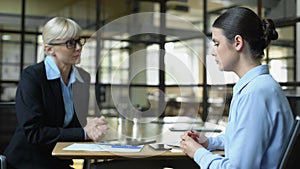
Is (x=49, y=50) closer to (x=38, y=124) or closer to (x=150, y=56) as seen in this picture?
(x=38, y=124)

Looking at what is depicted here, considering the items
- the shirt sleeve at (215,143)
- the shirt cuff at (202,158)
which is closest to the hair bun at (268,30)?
the shirt cuff at (202,158)

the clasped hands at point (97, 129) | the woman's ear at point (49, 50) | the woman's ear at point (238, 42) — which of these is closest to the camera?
the woman's ear at point (238, 42)

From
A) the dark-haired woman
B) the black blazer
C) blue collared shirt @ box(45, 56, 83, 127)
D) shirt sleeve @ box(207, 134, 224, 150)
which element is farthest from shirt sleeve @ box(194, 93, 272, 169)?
blue collared shirt @ box(45, 56, 83, 127)

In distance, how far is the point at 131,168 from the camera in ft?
6.10

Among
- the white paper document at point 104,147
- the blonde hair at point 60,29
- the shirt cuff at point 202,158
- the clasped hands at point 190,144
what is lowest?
the white paper document at point 104,147

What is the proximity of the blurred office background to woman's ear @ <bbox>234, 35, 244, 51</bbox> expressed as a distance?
0.32m

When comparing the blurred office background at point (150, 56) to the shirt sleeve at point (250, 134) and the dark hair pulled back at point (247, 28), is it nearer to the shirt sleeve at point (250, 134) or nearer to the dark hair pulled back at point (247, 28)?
the dark hair pulled back at point (247, 28)

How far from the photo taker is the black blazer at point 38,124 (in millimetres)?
1860

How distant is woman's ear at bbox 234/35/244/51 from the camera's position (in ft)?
3.91

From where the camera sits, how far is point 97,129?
1812 millimetres

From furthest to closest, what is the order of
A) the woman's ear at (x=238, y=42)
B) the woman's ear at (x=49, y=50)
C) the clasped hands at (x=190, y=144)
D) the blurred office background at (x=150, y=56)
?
the woman's ear at (x=49, y=50) < the blurred office background at (x=150, y=56) < the clasped hands at (x=190, y=144) < the woman's ear at (x=238, y=42)

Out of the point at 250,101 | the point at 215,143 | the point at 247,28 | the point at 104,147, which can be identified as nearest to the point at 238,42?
the point at 247,28

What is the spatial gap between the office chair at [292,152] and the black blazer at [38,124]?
3.48 feet

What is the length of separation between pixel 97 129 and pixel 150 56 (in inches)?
19.7
